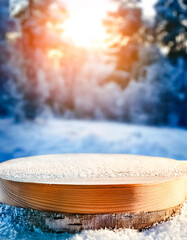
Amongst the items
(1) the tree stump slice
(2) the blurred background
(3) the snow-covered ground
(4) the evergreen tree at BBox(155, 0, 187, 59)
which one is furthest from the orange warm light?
(1) the tree stump slice

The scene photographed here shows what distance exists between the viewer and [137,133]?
3818 mm

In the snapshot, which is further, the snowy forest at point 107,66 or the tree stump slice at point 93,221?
the snowy forest at point 107,66

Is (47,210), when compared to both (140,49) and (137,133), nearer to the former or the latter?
(137,133)

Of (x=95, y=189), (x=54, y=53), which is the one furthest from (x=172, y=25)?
(x=95, y=189)

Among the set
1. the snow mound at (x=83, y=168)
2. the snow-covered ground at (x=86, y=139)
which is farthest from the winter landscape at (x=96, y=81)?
the snow mound at (x=83, y=168)

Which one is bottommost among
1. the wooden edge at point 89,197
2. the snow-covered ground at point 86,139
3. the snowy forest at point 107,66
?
the snow-covered ground at point 86,139

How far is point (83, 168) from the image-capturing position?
138cm

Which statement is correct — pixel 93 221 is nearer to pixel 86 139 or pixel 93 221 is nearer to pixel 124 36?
pixel 86 139

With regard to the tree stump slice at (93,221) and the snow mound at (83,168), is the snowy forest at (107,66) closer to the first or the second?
the snow mound at (83,168)

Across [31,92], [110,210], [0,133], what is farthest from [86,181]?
[31,92]

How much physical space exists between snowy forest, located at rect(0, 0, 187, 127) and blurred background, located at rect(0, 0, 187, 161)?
15 millimetres

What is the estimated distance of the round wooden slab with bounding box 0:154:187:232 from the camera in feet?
3.49

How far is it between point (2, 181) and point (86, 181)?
0.39 metres

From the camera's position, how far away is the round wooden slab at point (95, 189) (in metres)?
1.06
